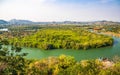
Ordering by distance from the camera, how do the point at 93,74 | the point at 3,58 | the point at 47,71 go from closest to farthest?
the point at 3,58
the point at 93,74
the point at 47,71

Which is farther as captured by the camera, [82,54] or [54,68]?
[82,54]

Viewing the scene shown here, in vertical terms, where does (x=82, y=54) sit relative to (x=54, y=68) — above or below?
below

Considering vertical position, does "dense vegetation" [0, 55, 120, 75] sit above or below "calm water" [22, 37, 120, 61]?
above

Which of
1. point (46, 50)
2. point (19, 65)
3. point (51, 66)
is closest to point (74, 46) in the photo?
point (46, 50)

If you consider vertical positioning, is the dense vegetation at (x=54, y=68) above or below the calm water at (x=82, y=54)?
above

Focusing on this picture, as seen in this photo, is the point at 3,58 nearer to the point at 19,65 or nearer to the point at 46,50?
the point at 19,65

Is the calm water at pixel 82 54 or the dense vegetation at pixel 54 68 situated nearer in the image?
the dense vegetation at pixel 54 68

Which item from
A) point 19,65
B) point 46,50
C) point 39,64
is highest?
point 19,65

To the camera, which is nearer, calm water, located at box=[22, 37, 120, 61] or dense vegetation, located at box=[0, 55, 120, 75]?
dense vegetation, located at box=[0, 55, 120, 75]
